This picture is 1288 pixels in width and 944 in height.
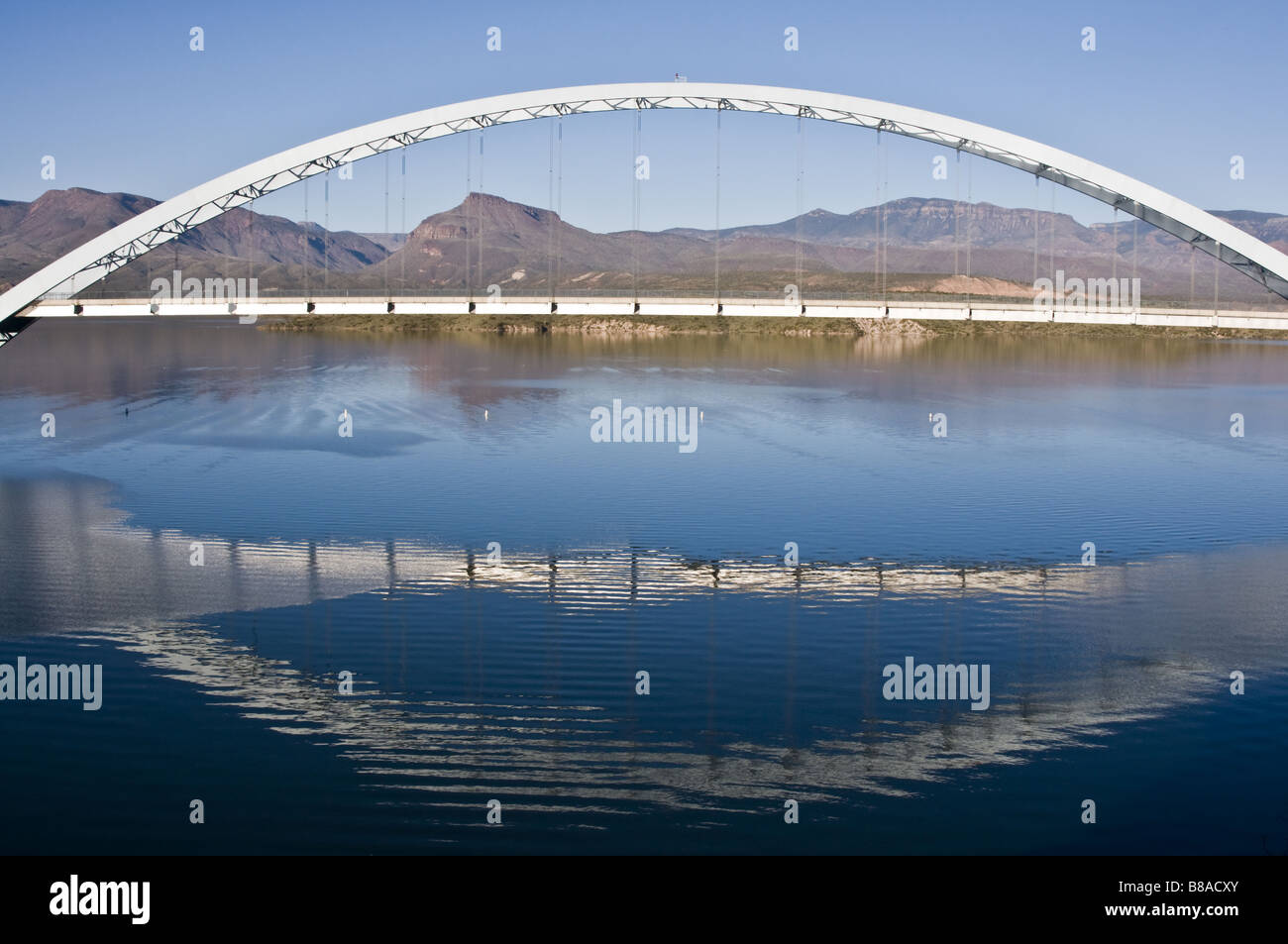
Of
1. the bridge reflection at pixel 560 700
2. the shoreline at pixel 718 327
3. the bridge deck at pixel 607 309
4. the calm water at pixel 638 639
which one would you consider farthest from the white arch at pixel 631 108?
the shoreline at pixel 718 327

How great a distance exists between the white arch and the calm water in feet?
22.0

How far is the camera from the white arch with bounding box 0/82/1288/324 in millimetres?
34344

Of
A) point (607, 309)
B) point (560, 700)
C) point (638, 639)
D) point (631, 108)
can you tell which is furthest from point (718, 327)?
point (560, 700)

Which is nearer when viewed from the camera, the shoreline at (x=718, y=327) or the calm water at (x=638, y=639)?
the calm water at (x=638, y=639)

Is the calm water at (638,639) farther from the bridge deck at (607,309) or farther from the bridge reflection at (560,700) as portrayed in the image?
the bridge deck at (607,309)

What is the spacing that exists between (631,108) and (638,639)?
A: 69.4 feet

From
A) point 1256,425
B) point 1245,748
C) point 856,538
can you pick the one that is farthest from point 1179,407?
point 1245,748

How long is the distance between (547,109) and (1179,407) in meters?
42.2

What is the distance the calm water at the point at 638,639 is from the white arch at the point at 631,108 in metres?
6.71

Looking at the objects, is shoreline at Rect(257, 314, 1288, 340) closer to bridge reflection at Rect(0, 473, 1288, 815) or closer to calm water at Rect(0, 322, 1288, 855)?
calm water at Rect(0, 322, 1288, 855)

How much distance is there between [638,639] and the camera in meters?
21.7

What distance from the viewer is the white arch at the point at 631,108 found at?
1352 inches

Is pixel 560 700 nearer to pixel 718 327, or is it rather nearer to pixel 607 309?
pixel 607 309

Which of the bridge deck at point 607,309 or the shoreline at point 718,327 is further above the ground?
the shoreline at point 718,327
